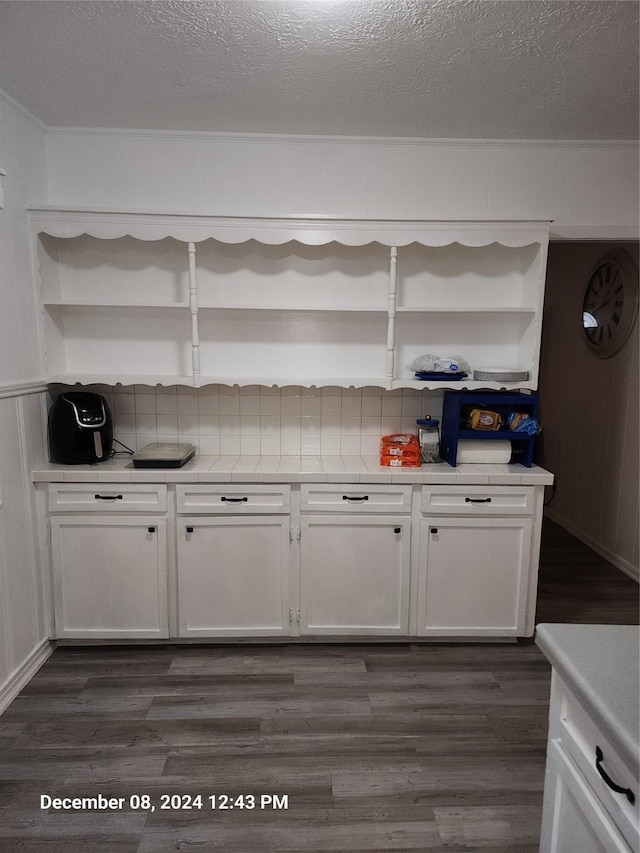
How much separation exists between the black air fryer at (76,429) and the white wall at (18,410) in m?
0.08

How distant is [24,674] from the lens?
2289 mm

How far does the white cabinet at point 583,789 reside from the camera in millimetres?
873

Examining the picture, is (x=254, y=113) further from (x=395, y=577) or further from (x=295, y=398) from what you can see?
(x=395, y=577)

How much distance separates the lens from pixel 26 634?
2318 mm

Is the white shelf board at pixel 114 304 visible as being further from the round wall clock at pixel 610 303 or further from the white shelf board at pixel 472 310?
the round wall clock at pixel 610 303

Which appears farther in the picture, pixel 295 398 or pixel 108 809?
pixel 295 398

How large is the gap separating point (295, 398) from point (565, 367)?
2657 millimetres

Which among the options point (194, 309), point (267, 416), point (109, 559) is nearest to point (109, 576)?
point (109, 559)

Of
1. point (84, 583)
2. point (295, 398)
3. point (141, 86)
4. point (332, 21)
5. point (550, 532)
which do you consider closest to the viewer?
point (332, 21)

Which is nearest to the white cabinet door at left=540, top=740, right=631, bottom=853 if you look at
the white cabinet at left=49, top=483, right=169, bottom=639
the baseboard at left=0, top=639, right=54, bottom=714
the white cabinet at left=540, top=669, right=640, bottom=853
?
the white cabinet at left=540, top=669, right=640, bottom=853

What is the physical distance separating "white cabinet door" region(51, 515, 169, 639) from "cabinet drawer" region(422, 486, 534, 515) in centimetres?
128

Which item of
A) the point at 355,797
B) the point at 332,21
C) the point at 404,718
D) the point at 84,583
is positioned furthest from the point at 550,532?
the point at 332,21

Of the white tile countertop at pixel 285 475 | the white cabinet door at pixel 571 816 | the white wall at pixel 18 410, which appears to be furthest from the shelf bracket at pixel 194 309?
the white cabinet door at pixel 571 816

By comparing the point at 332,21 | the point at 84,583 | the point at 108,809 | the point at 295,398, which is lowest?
the point at 108,809
